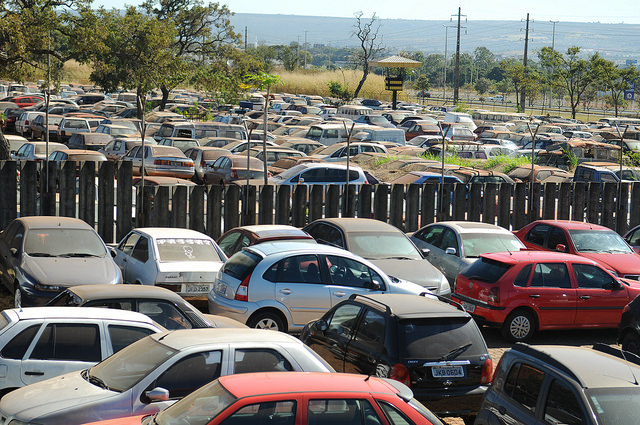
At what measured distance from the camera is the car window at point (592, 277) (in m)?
13.6

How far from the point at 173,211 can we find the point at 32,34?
24.8 feet

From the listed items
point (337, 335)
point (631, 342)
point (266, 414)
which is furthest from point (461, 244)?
point (266, 414)

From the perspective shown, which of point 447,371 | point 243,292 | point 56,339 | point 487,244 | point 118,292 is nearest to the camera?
point 56,339

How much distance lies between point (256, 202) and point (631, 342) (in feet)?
32.2

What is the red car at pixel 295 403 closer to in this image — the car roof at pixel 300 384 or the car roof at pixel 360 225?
the car roof at pixel 300 384

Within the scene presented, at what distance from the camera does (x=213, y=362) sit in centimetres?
715

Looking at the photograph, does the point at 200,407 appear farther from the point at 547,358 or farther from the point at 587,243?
the point at 587,243

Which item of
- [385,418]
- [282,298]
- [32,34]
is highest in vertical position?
[32,34]

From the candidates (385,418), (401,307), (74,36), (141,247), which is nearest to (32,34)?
(74,36)

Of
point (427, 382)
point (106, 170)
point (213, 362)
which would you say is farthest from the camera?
point (106, 170)

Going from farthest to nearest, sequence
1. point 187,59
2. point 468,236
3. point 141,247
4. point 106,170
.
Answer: point 187,59
point 106,170
point 468,236
point 141,247

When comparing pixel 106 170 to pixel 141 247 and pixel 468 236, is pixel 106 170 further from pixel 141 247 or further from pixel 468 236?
pixel 468 236

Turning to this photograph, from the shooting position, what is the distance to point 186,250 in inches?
549

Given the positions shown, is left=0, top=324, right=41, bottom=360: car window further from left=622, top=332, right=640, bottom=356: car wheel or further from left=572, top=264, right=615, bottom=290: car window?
left=572, top=264, right=615, bottom=290: car window
